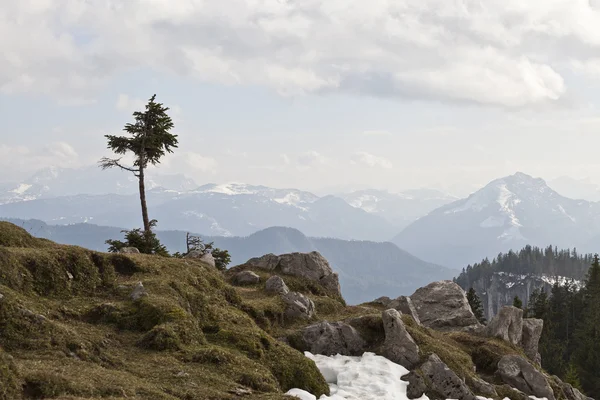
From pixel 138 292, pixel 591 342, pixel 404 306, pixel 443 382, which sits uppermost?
pixel 138 292

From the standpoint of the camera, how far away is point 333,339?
Answer: 3020cm

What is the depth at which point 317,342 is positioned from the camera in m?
30.0

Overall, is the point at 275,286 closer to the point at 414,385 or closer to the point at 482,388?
the point at 414,385

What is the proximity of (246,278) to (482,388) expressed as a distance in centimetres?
1969

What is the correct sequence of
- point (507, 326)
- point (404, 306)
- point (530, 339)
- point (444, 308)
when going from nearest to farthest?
point (507, 326)
point (404, 306)
point (530, 339)
point (444, 308)

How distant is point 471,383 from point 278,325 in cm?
1180

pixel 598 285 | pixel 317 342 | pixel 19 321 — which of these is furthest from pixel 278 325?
pixel 598 285

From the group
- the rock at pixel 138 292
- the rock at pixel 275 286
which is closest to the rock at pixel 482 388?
the rock at pixel 275 286

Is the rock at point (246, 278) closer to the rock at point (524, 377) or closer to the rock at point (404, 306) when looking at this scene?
the rock at point (404, 306)

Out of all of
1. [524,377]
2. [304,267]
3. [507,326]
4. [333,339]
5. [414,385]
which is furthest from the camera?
[304,267]

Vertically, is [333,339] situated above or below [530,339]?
above

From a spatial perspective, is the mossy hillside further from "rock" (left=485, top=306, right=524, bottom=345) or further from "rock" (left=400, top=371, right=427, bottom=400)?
"rock" (left=485, top=306, right=524, bottom=345)

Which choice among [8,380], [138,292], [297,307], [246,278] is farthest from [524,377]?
[8,380]

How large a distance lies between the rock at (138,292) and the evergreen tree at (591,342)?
310 ft
